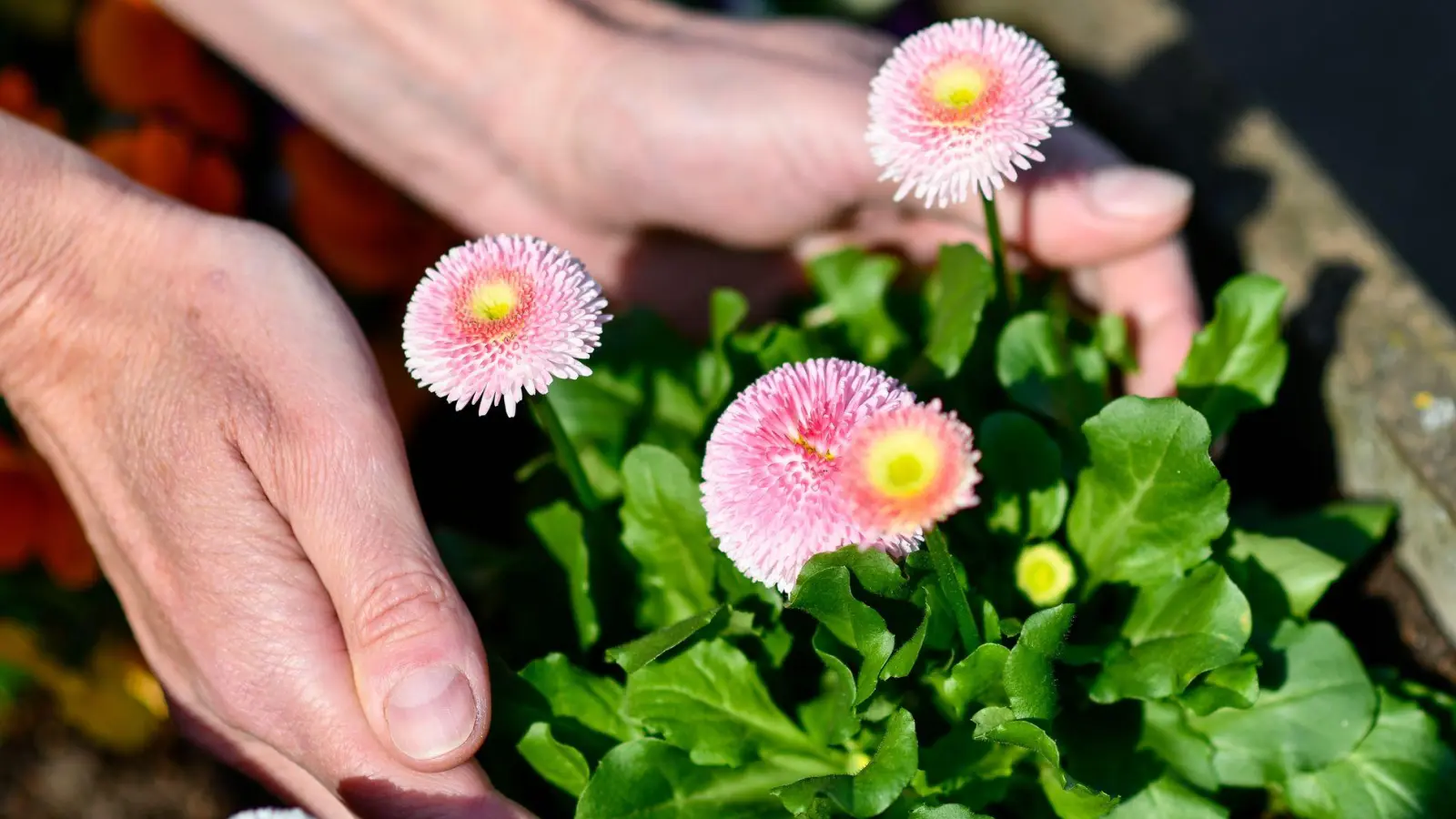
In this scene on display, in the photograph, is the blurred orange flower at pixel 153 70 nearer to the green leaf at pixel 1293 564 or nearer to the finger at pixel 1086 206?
the finger at pixel 1086 206

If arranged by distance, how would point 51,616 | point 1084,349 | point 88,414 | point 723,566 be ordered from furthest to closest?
point 51,616
point 1084,349
point 88,414
point 723,566

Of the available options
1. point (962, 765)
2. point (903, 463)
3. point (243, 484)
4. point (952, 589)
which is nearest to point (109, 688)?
point (243, 484)

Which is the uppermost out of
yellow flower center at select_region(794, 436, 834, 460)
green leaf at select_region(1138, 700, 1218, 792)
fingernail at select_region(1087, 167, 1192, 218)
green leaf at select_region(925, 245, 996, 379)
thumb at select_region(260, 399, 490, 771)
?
yellow flower center at select_region(794, 436, 834, 460)

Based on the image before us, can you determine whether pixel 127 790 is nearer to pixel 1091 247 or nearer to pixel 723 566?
pixel 723 566

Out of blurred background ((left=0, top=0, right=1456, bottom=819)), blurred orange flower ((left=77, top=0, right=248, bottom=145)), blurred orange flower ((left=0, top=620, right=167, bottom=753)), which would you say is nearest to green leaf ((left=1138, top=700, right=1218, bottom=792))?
blurred background ((left=0, top=0, right=1456, bottom=819))

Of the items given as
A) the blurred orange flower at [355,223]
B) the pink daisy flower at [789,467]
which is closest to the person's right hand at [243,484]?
the pink daisy flower at [789,467]

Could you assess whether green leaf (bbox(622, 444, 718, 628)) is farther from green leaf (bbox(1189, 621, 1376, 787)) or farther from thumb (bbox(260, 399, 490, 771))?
green leaf (bbox(1189, 621, 1376, 787))

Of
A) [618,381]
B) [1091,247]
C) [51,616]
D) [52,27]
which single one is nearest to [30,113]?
[52,27]
